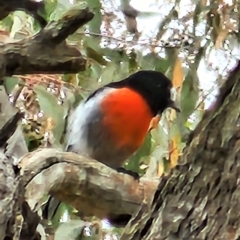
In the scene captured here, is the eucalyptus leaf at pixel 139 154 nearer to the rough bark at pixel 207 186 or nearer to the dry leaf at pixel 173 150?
the dry leaf at pixel 173 150

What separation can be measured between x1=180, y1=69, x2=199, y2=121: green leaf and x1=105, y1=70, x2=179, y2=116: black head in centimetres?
40

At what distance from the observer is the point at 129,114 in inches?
61.9

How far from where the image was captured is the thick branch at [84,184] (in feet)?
2.76

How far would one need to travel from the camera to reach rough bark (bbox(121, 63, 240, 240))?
0.48 m

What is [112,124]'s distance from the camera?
1.53m

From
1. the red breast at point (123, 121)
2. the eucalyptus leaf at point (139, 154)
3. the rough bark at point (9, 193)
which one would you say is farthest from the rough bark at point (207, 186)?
the red breast at point (123, 121)

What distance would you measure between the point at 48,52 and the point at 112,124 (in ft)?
2.93

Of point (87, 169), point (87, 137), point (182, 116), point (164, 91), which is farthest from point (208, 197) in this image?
point (164, 91)

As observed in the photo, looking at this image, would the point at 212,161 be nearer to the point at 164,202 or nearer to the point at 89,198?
the point at 164,202

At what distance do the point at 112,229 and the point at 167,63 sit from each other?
0.37 meters

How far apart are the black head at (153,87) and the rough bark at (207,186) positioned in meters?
1.02

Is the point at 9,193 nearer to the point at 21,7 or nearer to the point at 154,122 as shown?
the point at 21,7

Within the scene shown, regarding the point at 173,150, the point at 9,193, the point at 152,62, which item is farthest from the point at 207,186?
the point at 152,62

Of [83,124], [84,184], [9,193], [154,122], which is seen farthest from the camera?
[83,124]
